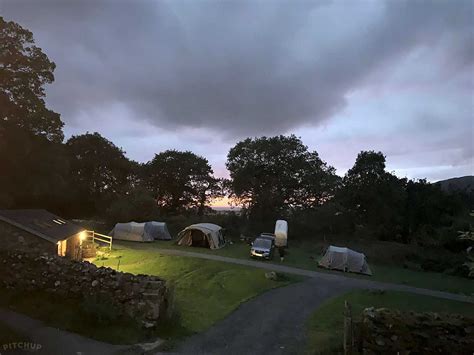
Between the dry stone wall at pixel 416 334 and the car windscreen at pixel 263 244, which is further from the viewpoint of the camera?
the car windscreen at pixel 263 244

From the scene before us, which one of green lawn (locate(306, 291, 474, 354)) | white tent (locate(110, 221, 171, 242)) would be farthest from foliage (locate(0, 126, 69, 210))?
green lawn (locate(306, 291, 474, 354))

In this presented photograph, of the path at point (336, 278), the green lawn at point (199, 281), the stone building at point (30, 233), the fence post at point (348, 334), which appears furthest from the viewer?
the path at point (336, 278)

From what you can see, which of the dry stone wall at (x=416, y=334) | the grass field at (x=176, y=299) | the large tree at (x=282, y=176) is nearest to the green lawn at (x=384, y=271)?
the grass field at (x=176, y=299)

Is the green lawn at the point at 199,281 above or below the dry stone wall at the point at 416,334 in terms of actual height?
below

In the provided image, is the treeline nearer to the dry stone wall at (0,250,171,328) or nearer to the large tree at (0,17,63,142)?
the large tree at (0,17,63,142)

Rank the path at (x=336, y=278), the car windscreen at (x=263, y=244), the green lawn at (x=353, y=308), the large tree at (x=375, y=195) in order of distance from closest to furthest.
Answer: the green lawn at (x=353, y=308)
the path at (x=336, y=278)
the car windscreen at (x=263, y=244)
the large tree at (x=375, y=195)

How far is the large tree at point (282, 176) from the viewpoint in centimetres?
5647

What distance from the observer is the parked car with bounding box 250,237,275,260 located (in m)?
32.3

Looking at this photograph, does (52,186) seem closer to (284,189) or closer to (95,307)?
(95,307)

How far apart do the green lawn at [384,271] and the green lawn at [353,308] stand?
17.0 ft

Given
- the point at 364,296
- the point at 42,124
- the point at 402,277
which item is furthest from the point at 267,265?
the point at 42,124

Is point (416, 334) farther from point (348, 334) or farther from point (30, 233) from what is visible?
point (30, 233)

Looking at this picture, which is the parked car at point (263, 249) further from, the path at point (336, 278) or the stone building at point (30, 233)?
the stone building at point (30, 233)

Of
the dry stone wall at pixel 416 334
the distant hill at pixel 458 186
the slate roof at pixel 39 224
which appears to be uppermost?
the distant hill at pixel 458 186
